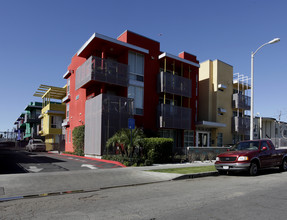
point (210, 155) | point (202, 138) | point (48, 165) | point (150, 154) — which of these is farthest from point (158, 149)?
point (202, 138)

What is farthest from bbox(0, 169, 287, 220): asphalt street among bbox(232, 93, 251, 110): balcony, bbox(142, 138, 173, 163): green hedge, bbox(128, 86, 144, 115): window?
bbox(232, 93, 251, 110): balcony

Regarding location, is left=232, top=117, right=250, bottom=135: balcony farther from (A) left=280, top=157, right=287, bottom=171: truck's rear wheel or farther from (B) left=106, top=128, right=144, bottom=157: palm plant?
(B) left=106, top=128, right=144, bottom=157: palm plant

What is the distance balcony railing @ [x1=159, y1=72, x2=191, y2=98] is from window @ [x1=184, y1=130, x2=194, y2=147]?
3.76 metres

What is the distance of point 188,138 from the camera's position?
25.2 m

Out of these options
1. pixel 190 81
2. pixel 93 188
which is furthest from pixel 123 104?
pixel 93 188

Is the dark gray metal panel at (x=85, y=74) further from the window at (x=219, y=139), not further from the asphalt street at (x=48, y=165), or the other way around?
the window at (x=219, y=139)

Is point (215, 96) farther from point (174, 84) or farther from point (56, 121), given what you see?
point (56, 121)

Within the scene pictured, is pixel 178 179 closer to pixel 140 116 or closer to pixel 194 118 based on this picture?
pixel 140 116

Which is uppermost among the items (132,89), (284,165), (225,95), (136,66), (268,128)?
(136,66)

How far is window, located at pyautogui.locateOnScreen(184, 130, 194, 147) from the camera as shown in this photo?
24.9 metres

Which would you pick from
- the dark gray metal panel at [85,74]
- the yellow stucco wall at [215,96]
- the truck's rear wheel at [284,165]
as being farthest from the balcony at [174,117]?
the truck's rear wheel at [284,165]

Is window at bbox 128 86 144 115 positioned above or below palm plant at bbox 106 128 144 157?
above

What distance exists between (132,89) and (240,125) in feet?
52.2

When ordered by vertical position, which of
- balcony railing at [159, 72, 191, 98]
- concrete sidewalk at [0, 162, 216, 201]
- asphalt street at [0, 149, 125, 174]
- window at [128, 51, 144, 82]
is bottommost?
asphalt street at [0, 149, 125, 174]
